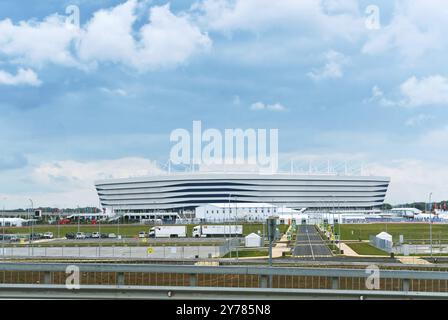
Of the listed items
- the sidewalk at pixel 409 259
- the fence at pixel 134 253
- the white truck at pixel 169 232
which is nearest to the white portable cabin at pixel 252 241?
the fence at pixel 134 253

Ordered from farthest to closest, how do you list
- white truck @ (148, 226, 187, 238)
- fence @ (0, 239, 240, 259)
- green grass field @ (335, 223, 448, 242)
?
white truck @ (148, 226, 187, 238) → green grass field @ (335, 223, 448, 242) → fence @ (0, 239, 240, 259)

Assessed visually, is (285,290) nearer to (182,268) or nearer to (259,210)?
(182,268)

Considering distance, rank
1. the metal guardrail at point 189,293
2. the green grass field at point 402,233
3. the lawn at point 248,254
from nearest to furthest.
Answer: the metal guardrail at point 189,293
the lawn at point 248,254
the green grass field at point 402,233

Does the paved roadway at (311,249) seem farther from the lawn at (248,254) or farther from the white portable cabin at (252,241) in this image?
the white portable cabin at (252,241)

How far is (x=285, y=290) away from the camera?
12156 millimetres

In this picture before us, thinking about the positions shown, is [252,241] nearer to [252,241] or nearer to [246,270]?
[252,241]

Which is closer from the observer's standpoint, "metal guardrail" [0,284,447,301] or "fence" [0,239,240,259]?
"metal guardrail" [0,284,447,301]

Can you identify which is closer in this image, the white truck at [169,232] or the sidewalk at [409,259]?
the sidewalk at [409,259]

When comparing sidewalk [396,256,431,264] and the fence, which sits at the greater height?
sidewalk [396,256,431,264]

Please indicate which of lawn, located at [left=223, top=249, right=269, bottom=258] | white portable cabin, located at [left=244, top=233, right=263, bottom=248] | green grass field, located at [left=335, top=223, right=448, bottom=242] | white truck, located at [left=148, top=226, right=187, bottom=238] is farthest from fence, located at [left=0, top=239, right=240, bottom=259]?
white truck, located at [left=148, top=226, right=187, bottom=238]

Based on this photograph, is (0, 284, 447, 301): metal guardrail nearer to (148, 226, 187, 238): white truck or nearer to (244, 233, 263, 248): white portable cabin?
(244, 233, 263, 248): white portable cabin
